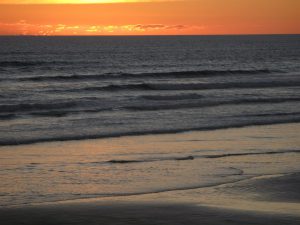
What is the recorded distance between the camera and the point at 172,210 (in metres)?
9.76

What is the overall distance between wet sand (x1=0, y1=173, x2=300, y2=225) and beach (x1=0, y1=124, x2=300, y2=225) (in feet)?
0.05

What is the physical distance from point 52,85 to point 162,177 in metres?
28.8

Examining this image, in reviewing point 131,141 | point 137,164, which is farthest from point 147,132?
point 137,164

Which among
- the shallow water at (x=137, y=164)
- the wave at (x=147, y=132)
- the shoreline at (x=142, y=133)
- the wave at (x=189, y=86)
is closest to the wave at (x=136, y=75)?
the wave at (x=189, y=86)

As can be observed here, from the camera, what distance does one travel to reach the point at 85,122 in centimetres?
2195

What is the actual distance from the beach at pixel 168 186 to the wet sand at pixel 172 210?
0.05 feet

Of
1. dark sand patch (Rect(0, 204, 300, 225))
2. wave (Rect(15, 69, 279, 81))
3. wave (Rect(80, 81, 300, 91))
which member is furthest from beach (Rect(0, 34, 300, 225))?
wave (Rect(15, 69, 279, 81))

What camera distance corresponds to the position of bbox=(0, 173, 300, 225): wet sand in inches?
358

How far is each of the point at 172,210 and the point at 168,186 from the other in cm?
207

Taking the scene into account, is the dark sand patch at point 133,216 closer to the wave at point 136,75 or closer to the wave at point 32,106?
the wave at point 32,106

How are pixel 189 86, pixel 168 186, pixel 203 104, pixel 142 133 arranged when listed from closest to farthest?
pixel 168 186
pixel 142 133
pixel 203 104
pixel 189 86

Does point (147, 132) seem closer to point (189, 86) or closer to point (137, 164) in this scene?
point (137, 164)

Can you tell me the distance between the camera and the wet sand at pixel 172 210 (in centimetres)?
909

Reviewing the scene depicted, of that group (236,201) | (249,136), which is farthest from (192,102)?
(236,201)
